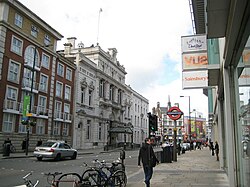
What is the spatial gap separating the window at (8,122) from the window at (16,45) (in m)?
7.17

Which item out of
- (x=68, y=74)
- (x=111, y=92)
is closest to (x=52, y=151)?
(x=68, y=74)

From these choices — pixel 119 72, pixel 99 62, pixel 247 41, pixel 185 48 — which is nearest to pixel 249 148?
pixel 247 41

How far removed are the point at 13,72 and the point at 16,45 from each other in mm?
3152

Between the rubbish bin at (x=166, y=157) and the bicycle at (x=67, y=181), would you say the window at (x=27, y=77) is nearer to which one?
the rubbish bin at (x=166, y=157)

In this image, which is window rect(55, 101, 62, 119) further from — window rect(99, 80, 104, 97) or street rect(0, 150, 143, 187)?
street rect(0, 150, 143, 187)

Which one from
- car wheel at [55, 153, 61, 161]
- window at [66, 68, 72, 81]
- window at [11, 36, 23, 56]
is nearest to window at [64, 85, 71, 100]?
window at [66, 68, 72, 81]

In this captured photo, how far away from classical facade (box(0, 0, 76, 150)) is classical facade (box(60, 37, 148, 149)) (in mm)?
2845

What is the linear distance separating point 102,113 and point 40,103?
61.1ft

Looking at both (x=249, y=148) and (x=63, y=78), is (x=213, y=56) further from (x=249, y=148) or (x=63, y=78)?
(x=63, y=78)

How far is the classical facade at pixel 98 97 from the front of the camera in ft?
146

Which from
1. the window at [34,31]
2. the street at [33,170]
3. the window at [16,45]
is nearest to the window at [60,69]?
the window at [34,31]

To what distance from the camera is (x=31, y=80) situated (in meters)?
32.8

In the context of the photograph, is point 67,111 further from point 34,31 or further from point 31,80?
point 34,31

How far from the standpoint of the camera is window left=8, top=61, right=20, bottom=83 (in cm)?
2984
